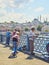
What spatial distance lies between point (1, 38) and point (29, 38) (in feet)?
26.5

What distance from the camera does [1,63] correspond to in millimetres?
10398

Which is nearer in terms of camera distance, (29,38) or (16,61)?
(16,61)

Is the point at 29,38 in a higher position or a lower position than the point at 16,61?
higher

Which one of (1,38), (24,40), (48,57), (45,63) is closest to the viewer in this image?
(45,63)

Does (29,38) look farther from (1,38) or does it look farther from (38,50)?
(1,38)

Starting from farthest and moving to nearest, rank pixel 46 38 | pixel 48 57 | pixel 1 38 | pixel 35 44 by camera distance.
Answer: pixel 1 38, pixel 35 44, pixel 46 38, pixel 48 57

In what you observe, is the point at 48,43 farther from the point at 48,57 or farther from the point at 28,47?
the point at 28,47

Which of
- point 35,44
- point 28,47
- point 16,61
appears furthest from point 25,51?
point 16,61

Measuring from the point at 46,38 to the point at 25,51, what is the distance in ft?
7.48

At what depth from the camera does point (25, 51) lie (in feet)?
45.7

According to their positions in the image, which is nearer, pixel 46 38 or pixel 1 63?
pixel 1 63

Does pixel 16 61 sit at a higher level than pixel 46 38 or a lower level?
lower

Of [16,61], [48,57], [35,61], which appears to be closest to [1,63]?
[16,61]

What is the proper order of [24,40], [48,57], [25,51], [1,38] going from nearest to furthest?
1. [48,57]
2. [25,51]
3. [24,40]
4. [1,38]
